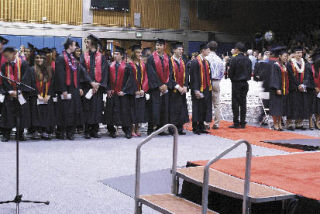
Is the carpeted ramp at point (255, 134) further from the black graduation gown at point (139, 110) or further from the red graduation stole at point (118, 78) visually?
the red graduation stole at point (118, 78)

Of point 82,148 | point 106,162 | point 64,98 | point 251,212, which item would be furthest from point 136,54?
point 251,212

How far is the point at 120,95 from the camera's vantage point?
9.20 m

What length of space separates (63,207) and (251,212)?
5.90ft

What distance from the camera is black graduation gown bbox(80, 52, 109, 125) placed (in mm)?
8977

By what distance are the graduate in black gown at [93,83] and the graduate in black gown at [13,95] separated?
106 cm

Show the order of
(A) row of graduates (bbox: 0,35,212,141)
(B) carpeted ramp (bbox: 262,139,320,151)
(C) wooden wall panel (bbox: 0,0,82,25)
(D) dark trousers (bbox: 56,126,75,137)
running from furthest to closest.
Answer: (C) wooden wall panel (bbox: 0,0,82,25), (D) dark trousers (bbox: 56,126,75,137), (A) row of graduates (bbox: 0,35,212,141), (B) carpeted ramp (bbox: 262,139,320,151)

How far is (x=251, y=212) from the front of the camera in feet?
12.8

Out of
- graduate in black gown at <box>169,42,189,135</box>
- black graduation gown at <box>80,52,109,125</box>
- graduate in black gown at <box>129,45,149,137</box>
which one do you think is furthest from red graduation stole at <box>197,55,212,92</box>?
black graduation gown at <box>80,52,109,125</box>

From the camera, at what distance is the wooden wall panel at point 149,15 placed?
20969mm

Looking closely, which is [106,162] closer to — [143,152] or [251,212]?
[143,152]

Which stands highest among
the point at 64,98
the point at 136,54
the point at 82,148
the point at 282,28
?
the point at 282,28

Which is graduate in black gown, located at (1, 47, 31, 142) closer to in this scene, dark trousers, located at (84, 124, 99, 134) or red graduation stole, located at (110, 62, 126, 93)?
dark trousers, located at (84, 124, 99, 134)

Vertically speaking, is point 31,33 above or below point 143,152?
above

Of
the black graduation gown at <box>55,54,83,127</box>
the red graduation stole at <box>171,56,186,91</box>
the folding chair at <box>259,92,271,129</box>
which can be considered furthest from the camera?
the folding chair at <box>259,92,271,129</box>
